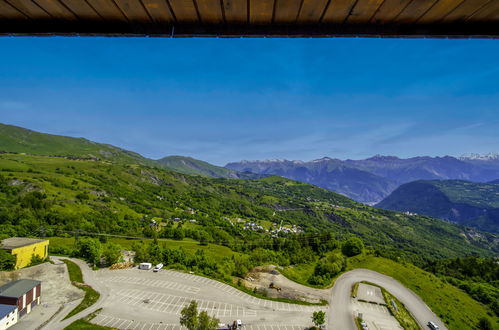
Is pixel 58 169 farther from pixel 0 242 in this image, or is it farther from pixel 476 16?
pixel 476 16

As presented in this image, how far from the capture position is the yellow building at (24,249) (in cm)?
4494

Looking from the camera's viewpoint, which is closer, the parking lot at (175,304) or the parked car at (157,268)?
the parking lot at (175,304)

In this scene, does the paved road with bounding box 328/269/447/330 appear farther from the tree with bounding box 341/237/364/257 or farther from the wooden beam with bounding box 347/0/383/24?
the wooden beam with bounding box 347/0/383/24

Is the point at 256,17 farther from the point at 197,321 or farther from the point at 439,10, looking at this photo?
the point at 197,321

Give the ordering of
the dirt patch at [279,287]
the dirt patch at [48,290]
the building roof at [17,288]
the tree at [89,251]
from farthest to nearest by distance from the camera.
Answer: the tree at [89,251] → the dirt patch at [279,287] → the dirt patch at [48,290] → the building roof at [17,288]

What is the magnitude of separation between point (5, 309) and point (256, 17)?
139ft

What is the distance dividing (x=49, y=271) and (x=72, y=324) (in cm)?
2097

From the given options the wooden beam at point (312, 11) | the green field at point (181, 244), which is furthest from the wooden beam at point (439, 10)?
the green field at point (181, 244)

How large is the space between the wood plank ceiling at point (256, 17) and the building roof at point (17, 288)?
4014 cm

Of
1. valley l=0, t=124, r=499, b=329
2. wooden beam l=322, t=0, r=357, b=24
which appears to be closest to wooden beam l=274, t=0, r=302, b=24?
wooden beam l=322, t=0, r=357, b=24

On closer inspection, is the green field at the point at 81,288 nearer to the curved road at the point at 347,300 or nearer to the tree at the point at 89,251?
the curved road at the point at 347,300

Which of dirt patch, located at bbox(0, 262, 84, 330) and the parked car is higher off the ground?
the parked car

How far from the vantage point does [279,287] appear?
46719 millimetres

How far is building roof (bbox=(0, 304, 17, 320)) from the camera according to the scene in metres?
28.1
